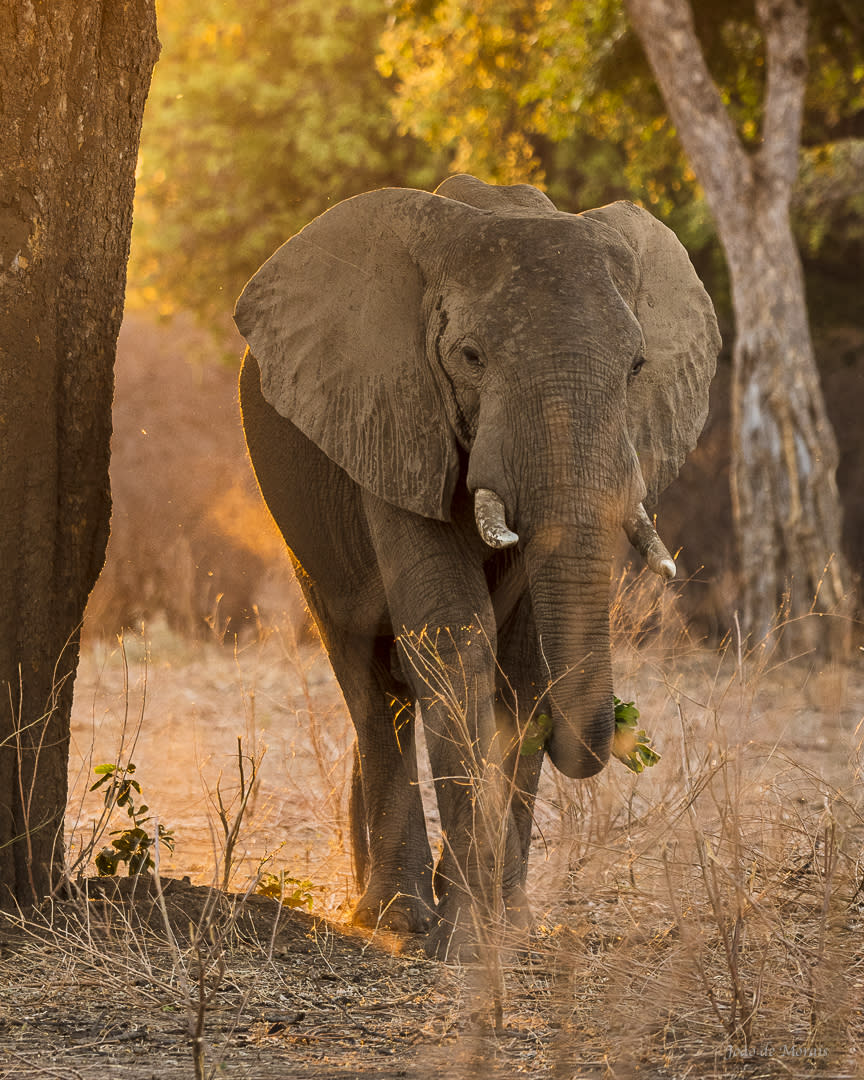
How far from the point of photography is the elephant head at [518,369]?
438 cm

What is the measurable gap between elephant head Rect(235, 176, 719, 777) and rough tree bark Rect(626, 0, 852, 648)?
23.3ft

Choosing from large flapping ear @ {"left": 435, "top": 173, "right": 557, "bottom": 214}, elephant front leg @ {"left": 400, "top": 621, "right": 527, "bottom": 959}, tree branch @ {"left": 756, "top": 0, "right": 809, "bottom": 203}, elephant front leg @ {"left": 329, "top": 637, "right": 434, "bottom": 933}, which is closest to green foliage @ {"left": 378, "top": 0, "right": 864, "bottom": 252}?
tree branch @ {"left": 756, "top": 0, "right": 809, "bottom": 203}

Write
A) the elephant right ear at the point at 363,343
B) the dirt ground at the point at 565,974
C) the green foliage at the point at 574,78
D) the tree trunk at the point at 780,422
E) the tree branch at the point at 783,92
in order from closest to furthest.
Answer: the dirt ground at the point at 565,974 → the elephant right ear at the point at 363,343 → the tree branch at the point at 783,92 → the tree trunk at the point at 780,422 → the green foliage at the point at 574,78

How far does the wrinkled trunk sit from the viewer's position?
4.36 m

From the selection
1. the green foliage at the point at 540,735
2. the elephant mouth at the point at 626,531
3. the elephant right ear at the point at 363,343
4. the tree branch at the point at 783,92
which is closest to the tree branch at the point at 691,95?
the tree branch at the point at 783,92

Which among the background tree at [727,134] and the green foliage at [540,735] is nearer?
the green foliage at [540,735]

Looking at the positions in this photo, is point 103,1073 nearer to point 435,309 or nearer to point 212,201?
point 435,309

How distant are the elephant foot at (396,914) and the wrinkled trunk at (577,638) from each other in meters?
1.20

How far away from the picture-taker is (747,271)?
12406 millimetres

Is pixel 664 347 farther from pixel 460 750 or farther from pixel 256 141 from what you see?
pixel 256 141

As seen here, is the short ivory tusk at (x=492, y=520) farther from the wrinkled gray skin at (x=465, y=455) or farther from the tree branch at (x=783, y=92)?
the tree branch at (x=783, y=92)

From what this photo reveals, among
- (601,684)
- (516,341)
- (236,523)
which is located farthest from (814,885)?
(236,523)

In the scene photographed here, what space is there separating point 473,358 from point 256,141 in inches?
600

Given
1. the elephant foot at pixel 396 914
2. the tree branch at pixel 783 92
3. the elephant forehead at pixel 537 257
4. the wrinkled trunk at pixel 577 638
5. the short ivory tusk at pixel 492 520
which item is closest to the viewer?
the short ivory tusk at pixel 492 520
